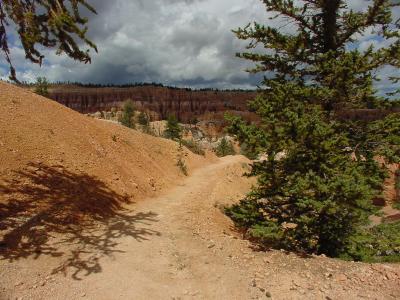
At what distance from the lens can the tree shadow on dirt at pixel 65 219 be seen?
7664mm

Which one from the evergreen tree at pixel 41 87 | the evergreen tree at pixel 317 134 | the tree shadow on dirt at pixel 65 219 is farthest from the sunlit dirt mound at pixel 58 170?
the evergreen tree at pixel 41 87

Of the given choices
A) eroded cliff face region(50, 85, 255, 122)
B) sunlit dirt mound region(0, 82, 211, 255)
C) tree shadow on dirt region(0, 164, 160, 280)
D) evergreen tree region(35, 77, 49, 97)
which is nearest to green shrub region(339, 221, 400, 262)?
tree shadow on dirt region(0, 164, 160, 280)

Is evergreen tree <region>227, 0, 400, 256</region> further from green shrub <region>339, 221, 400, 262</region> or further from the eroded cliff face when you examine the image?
the eroded cliff face

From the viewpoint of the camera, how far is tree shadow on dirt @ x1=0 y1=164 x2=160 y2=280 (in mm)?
7664

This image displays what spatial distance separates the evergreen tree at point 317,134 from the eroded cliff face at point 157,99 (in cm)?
14032

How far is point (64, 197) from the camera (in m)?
11.1

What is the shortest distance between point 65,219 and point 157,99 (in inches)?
6257

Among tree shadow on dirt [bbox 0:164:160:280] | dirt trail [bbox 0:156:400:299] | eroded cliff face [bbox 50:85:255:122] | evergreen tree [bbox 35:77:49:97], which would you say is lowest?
dirt trail [bbox 0:156:400:299]

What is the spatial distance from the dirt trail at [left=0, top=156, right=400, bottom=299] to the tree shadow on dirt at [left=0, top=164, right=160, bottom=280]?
0.18 feet

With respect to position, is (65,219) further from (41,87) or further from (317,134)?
(41,87)

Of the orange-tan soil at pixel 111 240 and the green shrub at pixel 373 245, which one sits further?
the green shrub at pixel 373 245

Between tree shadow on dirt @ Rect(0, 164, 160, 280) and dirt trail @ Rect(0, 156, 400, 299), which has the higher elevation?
tree shadow on dirt @ Rect(0, 164, 160, 280)

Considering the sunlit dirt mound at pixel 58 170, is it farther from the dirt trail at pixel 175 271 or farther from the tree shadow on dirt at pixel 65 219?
the dirt trail at pixel 175 271

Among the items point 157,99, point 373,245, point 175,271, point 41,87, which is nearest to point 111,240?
point 175,271
